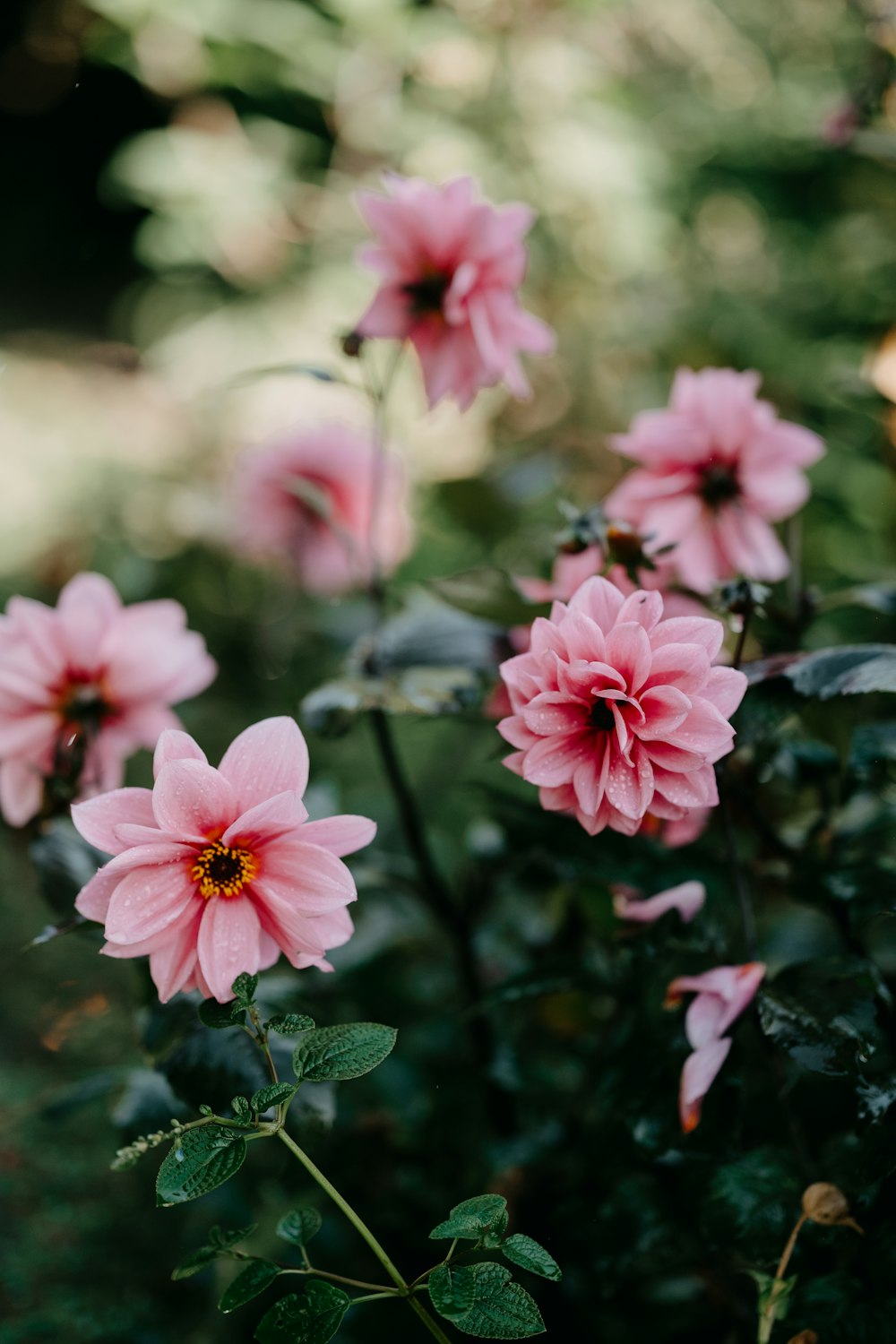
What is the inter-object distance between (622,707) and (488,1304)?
0.76 ft

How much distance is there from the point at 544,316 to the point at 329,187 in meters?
0.83

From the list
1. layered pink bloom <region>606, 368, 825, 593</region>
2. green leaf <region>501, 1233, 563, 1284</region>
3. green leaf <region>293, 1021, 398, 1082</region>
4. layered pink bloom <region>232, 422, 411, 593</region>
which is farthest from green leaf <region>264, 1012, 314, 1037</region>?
layered pink bloom <region>232, 422, 411, 593</region>

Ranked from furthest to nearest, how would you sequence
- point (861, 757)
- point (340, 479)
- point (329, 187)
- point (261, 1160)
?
point (329, 187), point (340, 479), point (261, 1160), point (861, 757)

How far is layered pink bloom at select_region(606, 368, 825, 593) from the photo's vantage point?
621mm

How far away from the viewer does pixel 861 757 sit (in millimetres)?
554

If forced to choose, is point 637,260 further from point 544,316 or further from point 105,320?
point 105,320

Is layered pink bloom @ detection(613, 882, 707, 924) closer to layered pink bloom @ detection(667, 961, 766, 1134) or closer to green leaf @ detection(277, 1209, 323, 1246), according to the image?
layered pink bloom @ detection(667, 961, 766, 1134)

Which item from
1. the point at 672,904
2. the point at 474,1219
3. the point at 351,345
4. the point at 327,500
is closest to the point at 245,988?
the point at 474,1219

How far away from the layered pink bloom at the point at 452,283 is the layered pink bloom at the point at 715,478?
0.31 ft

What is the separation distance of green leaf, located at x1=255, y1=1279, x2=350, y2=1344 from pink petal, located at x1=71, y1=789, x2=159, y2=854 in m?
0.19

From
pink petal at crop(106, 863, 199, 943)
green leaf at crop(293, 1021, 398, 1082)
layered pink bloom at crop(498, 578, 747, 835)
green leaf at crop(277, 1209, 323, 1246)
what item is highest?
layered pink bloom at crop(498, 578, 747, 835)

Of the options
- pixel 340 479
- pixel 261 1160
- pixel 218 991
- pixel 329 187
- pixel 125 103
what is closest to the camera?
pixel 218 991

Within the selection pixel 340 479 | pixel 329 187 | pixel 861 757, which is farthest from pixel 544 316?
pixel 861 757

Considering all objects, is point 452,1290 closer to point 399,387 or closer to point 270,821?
point 270,821
